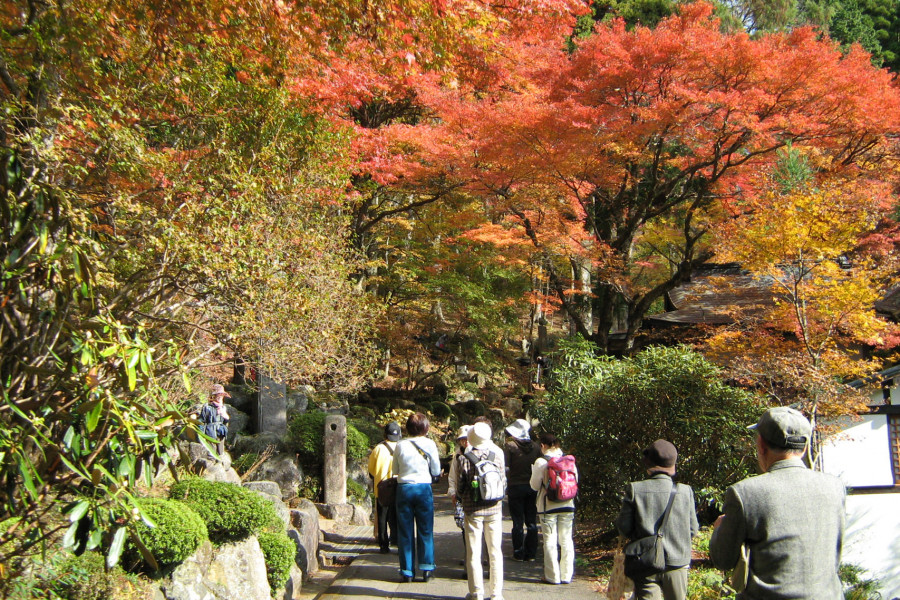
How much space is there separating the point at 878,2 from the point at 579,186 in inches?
979

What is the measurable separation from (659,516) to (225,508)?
3982mm

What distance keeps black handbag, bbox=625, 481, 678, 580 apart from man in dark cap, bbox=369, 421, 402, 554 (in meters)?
3.59

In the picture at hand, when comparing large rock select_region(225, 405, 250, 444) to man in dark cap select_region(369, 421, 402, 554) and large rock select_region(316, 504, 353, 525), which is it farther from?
man in dark cap select_region(369, 421, 402, 554)

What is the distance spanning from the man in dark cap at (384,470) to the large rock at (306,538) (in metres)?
0.88

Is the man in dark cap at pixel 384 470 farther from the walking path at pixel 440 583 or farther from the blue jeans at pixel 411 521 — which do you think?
the blue jeans at pixel 411 521

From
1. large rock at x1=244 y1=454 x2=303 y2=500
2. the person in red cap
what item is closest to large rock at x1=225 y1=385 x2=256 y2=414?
large rock at x1=244 y1=454 x2=303 y2=500

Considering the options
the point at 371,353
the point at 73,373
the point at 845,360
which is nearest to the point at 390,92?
the point at 371,353

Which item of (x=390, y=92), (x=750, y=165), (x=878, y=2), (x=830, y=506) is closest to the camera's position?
(x=830, y=506)

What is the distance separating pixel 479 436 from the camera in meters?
6.05

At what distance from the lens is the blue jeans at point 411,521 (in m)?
6.38

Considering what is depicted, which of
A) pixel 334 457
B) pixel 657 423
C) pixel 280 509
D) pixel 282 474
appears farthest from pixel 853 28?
pixel 280 509

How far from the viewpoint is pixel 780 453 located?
2.77 meters

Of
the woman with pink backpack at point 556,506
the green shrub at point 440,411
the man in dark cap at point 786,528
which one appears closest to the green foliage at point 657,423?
the woman with pink backpack at point 556,506

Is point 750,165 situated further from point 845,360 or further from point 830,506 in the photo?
point 830,506
